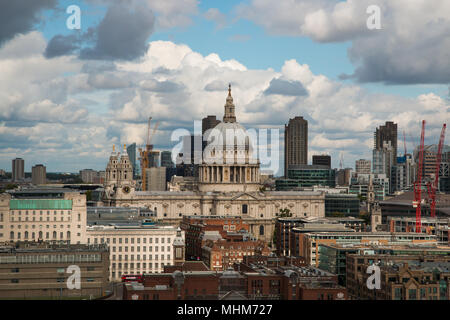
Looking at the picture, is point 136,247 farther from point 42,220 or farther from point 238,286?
point 238,286

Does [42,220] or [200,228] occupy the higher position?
[42,220]

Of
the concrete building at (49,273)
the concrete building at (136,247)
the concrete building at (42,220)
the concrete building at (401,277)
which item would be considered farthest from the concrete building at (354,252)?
the concrete building at (42,220)

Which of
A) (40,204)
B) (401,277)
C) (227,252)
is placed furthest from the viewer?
(227,252)

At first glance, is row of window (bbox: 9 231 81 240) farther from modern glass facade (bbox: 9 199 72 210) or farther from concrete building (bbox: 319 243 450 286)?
concrete building (bbox: 319 243 450 286)

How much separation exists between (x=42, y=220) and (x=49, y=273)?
99.1 feet

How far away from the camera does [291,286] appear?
103812 millimetres

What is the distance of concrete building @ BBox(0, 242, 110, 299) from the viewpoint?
110 metres

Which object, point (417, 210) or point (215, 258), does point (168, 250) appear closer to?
point (215, 258)

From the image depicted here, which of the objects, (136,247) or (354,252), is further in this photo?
(136,247)

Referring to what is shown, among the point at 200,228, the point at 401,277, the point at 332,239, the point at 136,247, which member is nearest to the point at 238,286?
the point at 401,277

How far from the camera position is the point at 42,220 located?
140000 mm
